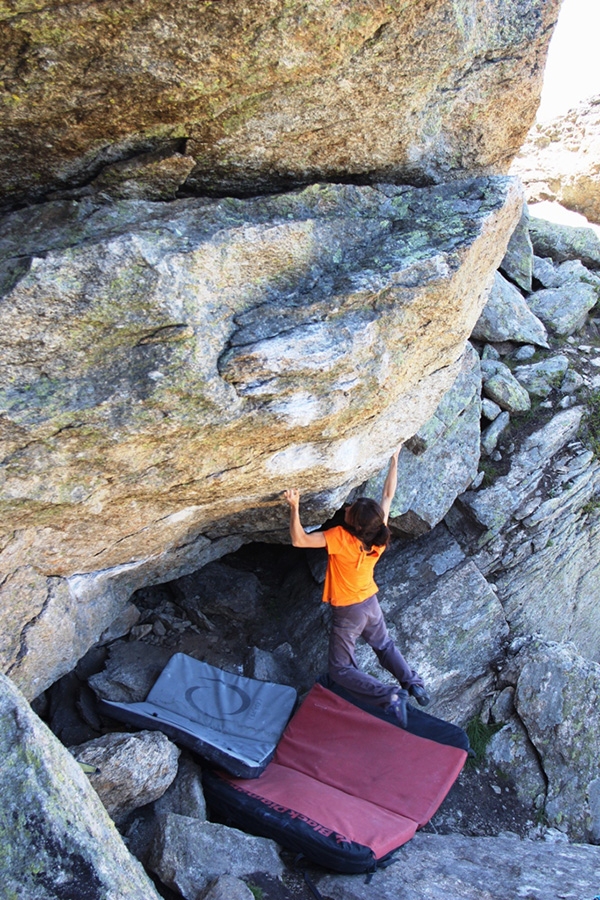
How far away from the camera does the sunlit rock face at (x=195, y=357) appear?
184 inches

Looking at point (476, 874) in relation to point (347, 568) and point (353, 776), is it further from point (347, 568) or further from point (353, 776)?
point (347, 568)

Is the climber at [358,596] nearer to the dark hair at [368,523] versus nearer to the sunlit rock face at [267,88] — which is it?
the dark hair at [368,523]

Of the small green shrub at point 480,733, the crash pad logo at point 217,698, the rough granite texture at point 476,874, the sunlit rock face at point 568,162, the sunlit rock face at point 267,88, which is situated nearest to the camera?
the sunlit rock face at point 267,88

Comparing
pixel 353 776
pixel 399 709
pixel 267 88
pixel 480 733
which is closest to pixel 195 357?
pixel 267 88

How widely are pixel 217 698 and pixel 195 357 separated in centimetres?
414

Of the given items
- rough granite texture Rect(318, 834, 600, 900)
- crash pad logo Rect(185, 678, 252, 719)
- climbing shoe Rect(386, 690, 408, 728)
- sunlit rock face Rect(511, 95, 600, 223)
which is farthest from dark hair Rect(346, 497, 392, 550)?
sunlit rock face Rect(511, 95, 600, 223)

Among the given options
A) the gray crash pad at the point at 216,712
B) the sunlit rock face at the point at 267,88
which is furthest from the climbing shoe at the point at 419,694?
the sunlit rock face at the point at 267,88

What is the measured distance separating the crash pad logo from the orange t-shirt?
1.53 m

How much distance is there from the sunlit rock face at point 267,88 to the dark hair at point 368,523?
2.93m

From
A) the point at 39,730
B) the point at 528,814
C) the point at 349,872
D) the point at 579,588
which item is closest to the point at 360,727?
the point at 349,872

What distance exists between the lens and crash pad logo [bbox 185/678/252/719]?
730cm

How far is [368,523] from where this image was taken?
6551 mm

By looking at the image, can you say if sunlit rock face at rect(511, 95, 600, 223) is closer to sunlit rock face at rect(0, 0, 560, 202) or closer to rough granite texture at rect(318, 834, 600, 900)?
sunlit rock face at rect(0, 0, 560, 202)

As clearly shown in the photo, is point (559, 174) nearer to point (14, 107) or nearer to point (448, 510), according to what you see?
point (448, 510)
